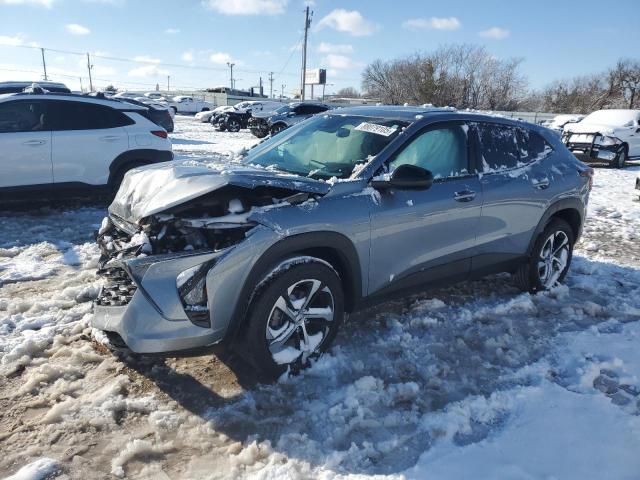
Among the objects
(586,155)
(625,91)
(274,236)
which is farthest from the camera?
(625,91)

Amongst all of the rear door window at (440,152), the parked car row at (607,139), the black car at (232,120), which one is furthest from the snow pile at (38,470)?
the black car at (232,120)

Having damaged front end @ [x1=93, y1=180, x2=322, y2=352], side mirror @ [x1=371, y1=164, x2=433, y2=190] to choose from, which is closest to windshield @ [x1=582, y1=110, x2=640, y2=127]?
side mirror @ [x1=371, y1=164, x2=433, y2=190]

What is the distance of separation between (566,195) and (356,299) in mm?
2632

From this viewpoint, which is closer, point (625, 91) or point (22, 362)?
point (22, 362)

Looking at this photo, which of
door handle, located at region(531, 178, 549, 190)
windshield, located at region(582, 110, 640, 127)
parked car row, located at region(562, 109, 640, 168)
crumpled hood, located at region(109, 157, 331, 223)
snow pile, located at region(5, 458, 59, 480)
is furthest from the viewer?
windshield, located at region(582, 110, 640, 127)

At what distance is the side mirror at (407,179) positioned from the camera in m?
3.38

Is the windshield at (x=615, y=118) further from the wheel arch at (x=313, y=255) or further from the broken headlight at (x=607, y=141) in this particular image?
the wheel arch at (x=313, y=255)

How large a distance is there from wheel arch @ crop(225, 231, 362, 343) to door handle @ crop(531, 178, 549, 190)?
215cm

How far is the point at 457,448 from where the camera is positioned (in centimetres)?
266

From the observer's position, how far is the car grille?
2939 millimetres

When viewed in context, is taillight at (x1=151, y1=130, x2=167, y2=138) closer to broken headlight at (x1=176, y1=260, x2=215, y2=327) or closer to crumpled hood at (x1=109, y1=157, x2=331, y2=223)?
crumpled hood at (x1=109, y1=157, x2=331, y2=223)

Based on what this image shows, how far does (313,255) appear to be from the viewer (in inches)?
132

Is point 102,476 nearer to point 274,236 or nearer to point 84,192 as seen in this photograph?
point 274,236

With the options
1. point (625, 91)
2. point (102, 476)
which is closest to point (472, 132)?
point (102, 476)
